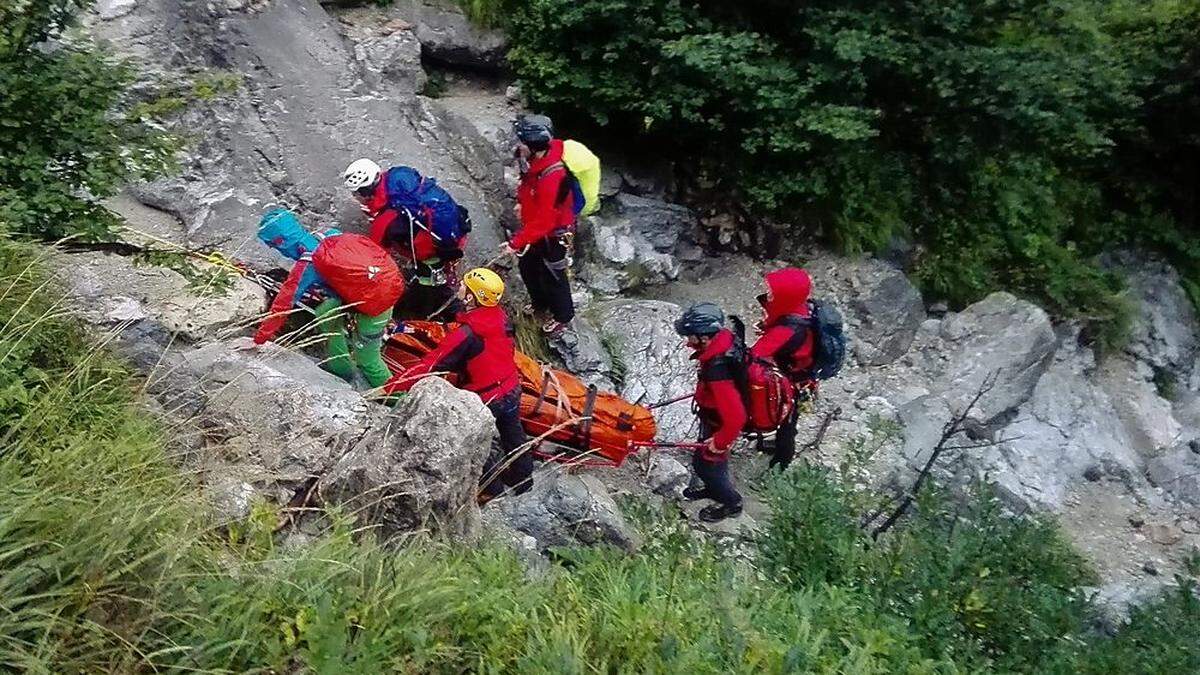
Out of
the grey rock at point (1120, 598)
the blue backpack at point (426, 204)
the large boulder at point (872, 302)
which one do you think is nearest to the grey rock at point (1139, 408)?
the grey rock at point (1120, 598)

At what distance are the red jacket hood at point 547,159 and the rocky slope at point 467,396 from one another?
3.77 feet

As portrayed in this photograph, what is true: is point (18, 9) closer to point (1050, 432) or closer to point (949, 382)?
point (949, 382)

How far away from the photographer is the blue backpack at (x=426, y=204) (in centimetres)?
684

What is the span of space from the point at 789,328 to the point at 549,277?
2.12 m

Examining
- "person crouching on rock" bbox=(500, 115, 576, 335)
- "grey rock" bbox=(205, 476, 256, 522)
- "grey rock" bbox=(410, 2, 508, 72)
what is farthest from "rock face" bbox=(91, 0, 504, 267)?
"grey rock" bbox=(205, 476, 256, 522)

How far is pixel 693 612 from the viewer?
12.0 feet

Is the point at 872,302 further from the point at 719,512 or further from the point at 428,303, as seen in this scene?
the point at 428,303

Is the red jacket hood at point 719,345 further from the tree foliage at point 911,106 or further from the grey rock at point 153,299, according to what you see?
the tree foliage at point 911,106

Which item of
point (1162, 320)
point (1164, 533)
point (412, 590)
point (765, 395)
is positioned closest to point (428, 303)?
point (765, 395)

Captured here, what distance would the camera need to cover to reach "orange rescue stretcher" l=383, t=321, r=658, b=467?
22.1 ft

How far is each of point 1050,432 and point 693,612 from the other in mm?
Result: 7707

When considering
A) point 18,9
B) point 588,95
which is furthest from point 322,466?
point 588,95

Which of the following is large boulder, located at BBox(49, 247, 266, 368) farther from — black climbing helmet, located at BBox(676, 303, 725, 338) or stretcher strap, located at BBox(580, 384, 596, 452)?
Answer: black climbing helmet, located at BBox(676, 303, 725, 338)

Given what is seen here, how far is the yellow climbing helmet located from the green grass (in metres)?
2.01
